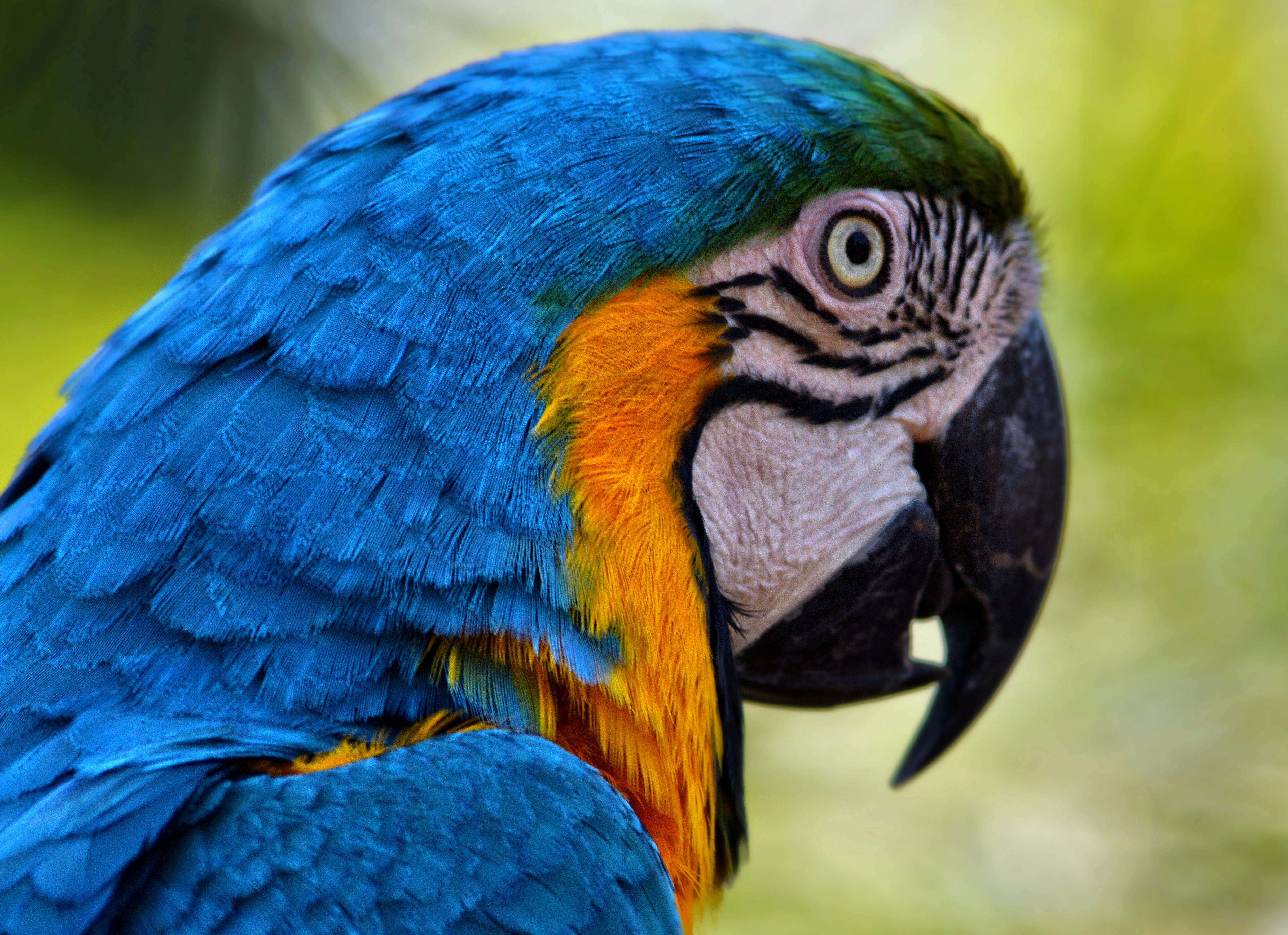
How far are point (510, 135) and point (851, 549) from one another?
0.63 metres

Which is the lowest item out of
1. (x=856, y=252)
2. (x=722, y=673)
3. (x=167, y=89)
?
(x=722, y=673)

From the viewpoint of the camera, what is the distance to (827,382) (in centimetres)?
127

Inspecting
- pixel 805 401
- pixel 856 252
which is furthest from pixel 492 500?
pixel 856 252

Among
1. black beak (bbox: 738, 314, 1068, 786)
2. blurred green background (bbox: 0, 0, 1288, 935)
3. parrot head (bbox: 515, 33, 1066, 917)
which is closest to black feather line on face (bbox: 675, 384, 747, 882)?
parrot head (bbox: 515, 33, 1066, 917)

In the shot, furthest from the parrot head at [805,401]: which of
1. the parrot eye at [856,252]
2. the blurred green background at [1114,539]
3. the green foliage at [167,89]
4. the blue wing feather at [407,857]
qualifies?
the blurred green background at [1114,539]

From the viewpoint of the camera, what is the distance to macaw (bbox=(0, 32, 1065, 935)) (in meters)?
0.81

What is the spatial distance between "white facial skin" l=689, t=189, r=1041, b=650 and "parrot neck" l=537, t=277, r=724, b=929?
74mm

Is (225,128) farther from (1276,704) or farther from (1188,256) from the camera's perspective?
(1276,704)

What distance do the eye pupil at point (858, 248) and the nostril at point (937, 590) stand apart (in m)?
0.39

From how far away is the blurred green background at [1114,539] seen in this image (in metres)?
2.98

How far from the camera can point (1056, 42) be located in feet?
10.8

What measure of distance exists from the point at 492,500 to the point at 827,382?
483mm

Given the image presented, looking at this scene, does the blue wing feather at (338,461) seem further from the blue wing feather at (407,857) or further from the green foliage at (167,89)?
the green foliage at (167,89)

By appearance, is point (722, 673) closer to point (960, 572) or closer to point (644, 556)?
point (644, 556)
